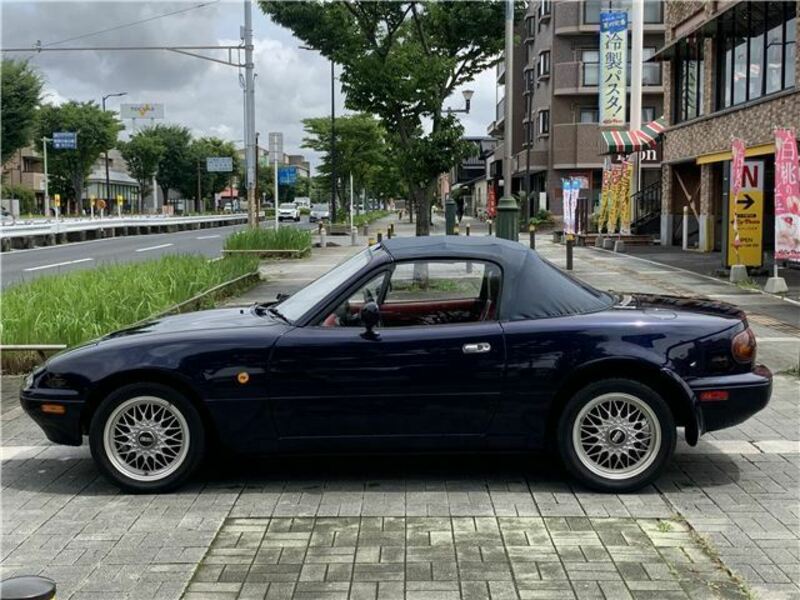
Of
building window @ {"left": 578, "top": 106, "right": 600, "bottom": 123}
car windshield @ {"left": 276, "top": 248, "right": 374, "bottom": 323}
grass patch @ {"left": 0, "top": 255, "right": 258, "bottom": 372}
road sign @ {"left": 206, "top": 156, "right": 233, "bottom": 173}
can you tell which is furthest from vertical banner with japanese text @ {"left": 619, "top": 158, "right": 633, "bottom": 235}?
road sign @ {"left": 206, "top": 156, "right": 233, "bottom": 173}

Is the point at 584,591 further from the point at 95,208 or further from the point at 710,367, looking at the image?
the point at 95,208

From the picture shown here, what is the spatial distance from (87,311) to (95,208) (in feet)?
255

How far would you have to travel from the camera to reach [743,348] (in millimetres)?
4957

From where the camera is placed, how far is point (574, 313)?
4941 millimetres

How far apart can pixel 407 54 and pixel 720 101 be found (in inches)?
446

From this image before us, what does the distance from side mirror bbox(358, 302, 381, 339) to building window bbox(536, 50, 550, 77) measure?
48.9 m

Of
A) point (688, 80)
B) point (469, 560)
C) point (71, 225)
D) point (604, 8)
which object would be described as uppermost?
point (604, 8)

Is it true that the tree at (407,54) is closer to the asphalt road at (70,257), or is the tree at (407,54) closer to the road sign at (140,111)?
the asphalt road at (70,257)

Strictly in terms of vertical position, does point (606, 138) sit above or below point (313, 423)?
above

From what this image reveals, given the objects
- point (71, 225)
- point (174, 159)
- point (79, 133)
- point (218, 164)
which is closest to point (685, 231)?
point (71, 225)

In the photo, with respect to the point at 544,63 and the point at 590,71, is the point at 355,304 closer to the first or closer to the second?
the point at 590,71

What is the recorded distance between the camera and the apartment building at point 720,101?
1947 cm

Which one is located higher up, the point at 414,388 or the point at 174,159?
the point at 174,159

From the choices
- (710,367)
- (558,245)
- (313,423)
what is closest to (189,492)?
(313,423)
